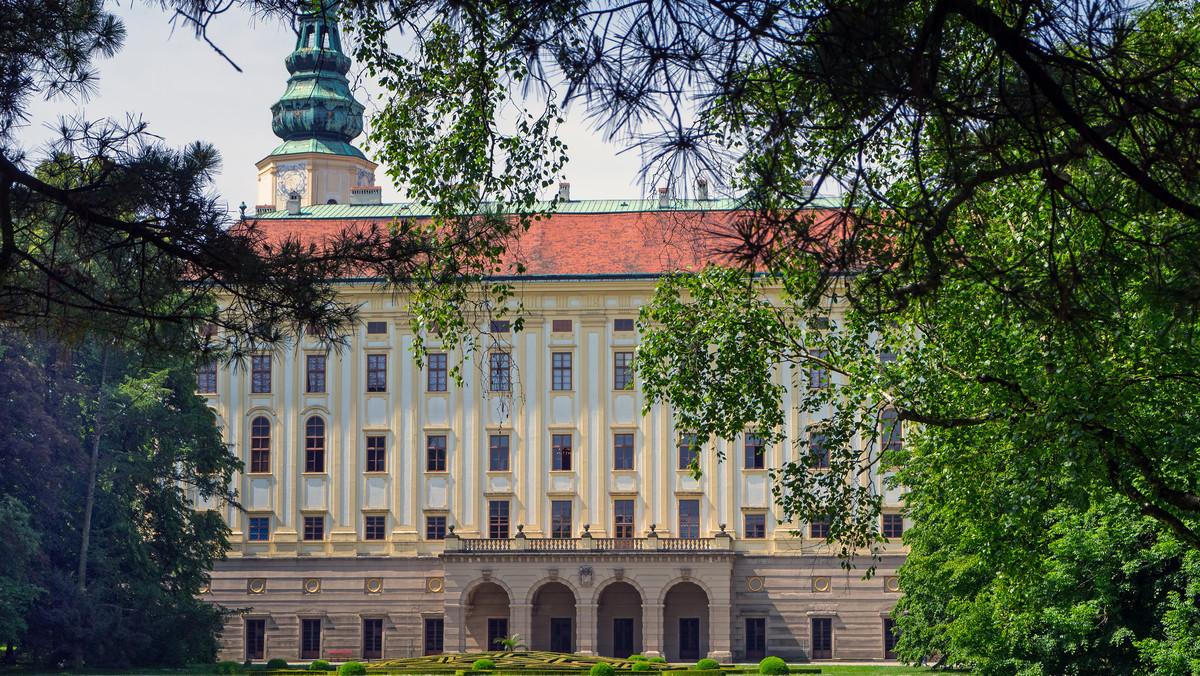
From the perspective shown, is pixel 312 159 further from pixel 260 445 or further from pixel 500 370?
pixel 500 370

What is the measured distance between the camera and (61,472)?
119 ft

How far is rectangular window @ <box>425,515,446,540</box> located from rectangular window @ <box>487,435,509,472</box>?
2.42m

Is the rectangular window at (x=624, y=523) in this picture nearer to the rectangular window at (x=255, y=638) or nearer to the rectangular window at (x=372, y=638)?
the rectangular window at (x=372, y=638)

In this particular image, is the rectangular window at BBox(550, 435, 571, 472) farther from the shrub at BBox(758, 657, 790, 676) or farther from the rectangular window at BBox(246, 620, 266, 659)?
the shrub at BBox(758, 657, 790, 676)

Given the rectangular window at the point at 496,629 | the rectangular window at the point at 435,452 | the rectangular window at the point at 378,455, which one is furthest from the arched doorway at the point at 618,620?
the rectangular window at the point at 378,455

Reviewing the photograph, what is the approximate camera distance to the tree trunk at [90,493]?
3594cm

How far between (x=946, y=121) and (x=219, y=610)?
36083 mm

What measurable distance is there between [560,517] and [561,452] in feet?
7.30

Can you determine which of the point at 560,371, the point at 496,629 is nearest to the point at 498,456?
the point at 560,371

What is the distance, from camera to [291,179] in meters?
61.2

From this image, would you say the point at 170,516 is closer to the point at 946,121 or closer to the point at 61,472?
the point at 61,472

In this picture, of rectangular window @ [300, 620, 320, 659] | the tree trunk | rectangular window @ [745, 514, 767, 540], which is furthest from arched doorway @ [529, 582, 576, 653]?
the tree trunk

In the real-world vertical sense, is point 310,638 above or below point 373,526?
below

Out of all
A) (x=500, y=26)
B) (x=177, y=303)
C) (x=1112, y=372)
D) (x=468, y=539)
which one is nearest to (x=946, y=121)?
(x=500, y=26)
